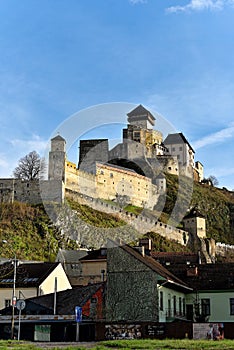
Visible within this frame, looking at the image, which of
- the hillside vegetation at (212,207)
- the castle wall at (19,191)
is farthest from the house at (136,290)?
the hillside vegetation at (212,207)

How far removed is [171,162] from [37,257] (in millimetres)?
85307

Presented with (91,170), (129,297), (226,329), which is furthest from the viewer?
(91,170)

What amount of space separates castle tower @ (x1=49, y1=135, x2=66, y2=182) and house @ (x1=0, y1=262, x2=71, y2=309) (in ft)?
194

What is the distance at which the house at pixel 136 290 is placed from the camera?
35.9 meters

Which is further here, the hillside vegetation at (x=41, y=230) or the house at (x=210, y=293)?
the hillside vegetation at (x=41, y=230)

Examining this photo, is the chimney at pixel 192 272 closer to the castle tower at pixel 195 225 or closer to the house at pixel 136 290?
the house at pixel 136 290

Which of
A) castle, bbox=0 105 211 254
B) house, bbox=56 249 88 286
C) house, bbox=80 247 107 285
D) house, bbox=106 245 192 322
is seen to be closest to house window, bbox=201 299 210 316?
house, bbox=106 245 192 322

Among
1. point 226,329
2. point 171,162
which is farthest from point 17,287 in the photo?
point 171,162

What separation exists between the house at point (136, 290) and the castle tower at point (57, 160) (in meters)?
70.0

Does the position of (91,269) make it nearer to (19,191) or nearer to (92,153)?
(19,191)

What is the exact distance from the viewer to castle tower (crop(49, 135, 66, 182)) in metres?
108

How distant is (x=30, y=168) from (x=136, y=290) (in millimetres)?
79967

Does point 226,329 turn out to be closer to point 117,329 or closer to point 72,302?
point 117,329

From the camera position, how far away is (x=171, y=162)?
157 metres
